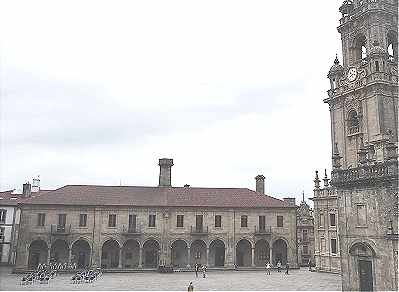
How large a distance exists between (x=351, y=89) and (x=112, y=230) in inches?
1057

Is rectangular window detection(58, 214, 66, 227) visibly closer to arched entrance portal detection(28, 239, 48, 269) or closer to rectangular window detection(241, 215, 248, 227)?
arched entrance portal detection(28, 239, 48, 269)

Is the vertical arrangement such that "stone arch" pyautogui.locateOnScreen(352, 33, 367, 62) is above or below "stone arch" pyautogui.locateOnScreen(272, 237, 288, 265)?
above

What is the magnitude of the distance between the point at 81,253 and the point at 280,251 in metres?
21.3

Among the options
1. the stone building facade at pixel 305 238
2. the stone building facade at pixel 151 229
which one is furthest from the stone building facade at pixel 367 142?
the stone building facade at pixel 305 238

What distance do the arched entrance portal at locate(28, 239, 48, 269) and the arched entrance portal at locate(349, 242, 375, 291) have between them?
99.9ft

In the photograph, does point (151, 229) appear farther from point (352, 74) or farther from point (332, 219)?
point (352, 74)

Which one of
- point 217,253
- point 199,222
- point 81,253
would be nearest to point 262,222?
point 217,253

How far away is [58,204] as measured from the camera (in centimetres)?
4203

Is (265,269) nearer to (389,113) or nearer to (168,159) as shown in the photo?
(168,159)

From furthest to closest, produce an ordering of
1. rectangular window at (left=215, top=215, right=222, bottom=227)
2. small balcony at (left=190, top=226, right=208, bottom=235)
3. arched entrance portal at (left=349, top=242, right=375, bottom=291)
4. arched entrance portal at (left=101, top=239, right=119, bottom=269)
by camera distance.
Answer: rectangular window at (left=215, top=215, right=222, bottom=227) < small balcony at (left=190, top=226, right=208, bottom=235) < arched entrance portal at (left=101, top=239, right=119, bottom=269) < arched entrance portal at (left=349, top=242, right=375, bottom=291)

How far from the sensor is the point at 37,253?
137 feet

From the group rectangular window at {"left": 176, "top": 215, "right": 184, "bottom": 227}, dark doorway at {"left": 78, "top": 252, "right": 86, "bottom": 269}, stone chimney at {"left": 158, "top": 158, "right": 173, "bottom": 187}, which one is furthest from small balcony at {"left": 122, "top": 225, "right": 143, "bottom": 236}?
stone chimney at {"left": 158, "top": 158, "right": 173, "bottom": 187}

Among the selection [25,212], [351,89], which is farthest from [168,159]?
[351,89]

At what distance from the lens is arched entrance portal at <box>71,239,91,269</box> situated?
4253cm
